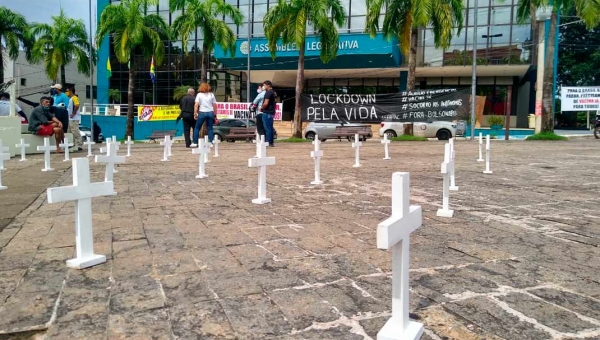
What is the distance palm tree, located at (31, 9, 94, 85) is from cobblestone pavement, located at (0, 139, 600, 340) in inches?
1293

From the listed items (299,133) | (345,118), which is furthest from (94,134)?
(345,118)

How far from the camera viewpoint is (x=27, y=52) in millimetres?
38094

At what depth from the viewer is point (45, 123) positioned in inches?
489

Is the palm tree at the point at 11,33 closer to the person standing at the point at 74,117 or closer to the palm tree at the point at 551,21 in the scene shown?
the person standing at the point at 74,117

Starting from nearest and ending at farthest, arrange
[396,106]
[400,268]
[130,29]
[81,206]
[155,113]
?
[400,268]
[81,206]
[396,106]
[130,29]
[155,113]

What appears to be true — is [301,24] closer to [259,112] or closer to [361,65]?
[259,112]

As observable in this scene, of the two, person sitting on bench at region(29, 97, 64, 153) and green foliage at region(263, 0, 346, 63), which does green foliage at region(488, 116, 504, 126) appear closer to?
green foliage at region(263, 0, 346, 63)

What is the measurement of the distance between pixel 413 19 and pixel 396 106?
15.7ft

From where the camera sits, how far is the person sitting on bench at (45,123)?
1219 centimetres

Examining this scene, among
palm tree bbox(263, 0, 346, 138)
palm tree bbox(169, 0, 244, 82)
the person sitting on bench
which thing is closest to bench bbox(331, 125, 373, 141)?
palm tree bbox(263, 0, 346, 138)

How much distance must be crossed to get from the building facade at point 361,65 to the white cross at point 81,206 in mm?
26311

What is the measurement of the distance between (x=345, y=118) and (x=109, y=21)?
15.2 meters

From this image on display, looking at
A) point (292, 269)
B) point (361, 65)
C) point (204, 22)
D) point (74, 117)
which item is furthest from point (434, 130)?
point (292, 269)

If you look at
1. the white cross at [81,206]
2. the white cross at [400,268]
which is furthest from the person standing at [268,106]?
the white cross at [400,268]
